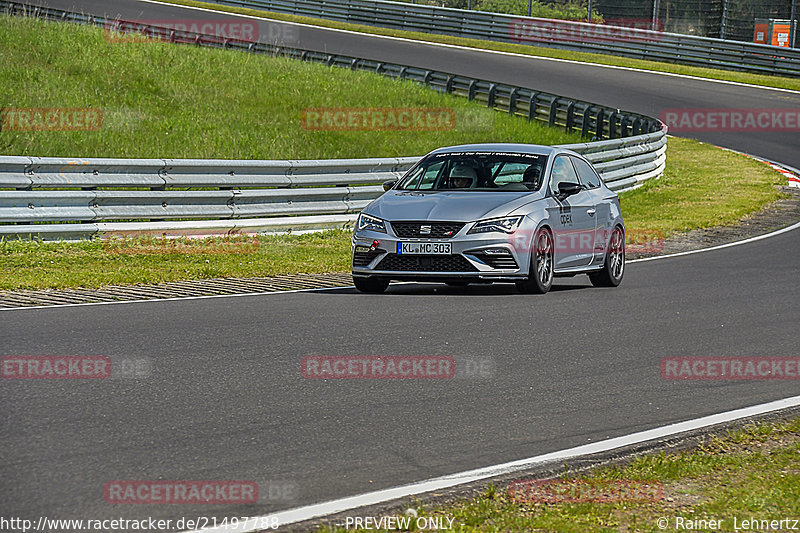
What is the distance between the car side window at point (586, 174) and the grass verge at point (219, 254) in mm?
3162

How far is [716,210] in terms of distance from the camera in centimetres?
2164

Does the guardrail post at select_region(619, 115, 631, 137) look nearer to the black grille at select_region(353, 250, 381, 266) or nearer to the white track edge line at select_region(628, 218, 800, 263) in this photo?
the white track edge line at select_region(628, 218, 800, 263)

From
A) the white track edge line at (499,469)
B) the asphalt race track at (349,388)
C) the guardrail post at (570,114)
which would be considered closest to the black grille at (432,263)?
the asphalt race track at (349,388)

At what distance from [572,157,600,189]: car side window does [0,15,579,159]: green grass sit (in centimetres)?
1035

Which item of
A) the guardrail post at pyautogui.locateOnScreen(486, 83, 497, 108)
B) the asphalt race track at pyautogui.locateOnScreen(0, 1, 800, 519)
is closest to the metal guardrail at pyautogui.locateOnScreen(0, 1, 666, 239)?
the asphalt race track at pyautogui.locateOnScreen(0, 1, 800, 519)

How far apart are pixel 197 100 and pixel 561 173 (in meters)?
16.6

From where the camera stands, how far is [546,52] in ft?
153

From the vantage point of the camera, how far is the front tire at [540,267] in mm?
11648

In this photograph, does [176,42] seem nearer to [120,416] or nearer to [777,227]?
[777,227]

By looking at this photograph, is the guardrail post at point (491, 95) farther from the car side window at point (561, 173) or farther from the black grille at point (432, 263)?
the black grille at point (432, 263)

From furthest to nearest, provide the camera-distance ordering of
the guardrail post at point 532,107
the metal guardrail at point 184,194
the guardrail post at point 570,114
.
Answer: the guardrail post at point 532,107 → the guardrail post at point 570,114 → the metal guardrail at point 184,194

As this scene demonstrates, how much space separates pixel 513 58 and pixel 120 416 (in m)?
39.9

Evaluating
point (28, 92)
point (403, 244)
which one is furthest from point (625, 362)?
point (28, 92)

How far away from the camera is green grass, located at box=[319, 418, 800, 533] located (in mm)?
4719
